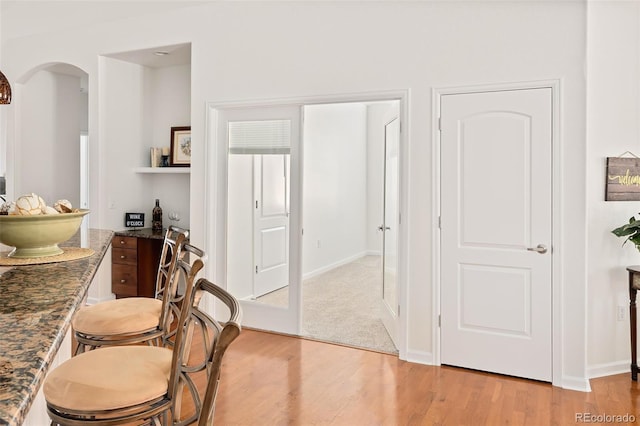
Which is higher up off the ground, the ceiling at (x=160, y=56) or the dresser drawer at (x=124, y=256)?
the ceiling at (x=160, y=56)

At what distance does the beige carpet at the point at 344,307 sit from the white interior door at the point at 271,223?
0.16m

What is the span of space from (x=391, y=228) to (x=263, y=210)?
1.26 metres

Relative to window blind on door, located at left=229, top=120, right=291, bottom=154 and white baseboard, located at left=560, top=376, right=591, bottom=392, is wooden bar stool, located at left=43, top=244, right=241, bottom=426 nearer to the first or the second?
white baseboard, located at left=560, top=376, right=591, bottom=392

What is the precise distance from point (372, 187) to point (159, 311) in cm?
735

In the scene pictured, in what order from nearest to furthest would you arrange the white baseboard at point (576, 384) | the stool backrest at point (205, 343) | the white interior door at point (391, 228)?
the stool backrest at point (205, 343) < the white baseboard at point (576, 384) < the white interior door at point (391, 228)

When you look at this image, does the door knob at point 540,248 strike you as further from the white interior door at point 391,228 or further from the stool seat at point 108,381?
the stool seat at point 108,381

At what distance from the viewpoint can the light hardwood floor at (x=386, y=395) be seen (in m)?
2.79

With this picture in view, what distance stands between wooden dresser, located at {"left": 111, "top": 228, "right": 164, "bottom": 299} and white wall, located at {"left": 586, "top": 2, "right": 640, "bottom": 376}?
158 inches

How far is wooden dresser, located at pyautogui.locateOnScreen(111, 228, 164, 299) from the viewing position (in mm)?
5012

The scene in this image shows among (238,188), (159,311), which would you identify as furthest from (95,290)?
(159,311)

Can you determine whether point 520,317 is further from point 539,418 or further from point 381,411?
point 381,411

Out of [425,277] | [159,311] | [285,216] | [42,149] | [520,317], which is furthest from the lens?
[42,149]

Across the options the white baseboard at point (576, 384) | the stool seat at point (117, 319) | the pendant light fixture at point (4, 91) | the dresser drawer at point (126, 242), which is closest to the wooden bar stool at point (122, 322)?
the stool seat at point (117, 319)

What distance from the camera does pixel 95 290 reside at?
5188 mm
